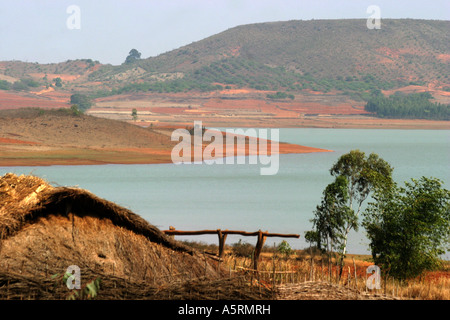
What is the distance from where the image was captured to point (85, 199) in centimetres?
840

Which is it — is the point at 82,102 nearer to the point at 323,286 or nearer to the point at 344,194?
the point at 344,194

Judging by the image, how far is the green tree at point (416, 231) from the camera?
1544cm

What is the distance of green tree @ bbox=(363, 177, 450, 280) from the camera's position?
1544 centimetres

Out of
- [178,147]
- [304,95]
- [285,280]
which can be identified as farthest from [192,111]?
[285,280]

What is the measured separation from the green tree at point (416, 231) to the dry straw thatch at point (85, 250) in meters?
7.53

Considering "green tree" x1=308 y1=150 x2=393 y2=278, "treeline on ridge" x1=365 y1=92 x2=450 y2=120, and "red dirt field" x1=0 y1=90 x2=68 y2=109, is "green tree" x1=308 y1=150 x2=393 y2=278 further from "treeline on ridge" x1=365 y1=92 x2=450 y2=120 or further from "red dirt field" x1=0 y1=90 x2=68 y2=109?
"treeline on ridge" x1=365 y1=92 x2=450 y2=120

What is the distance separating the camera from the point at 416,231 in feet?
50.9

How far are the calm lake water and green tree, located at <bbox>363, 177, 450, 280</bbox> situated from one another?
7376 mm

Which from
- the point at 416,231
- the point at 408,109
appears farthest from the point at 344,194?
the point at 408,109

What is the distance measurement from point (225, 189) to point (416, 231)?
32750mm

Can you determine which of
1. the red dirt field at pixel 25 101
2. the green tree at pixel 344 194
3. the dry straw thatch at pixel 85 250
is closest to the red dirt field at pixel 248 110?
the red dirt field at pixel 25 101

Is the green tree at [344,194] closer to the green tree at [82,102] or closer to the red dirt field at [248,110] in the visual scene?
the red dirt field at [248,110]

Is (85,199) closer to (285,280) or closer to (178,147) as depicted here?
(285,280)
